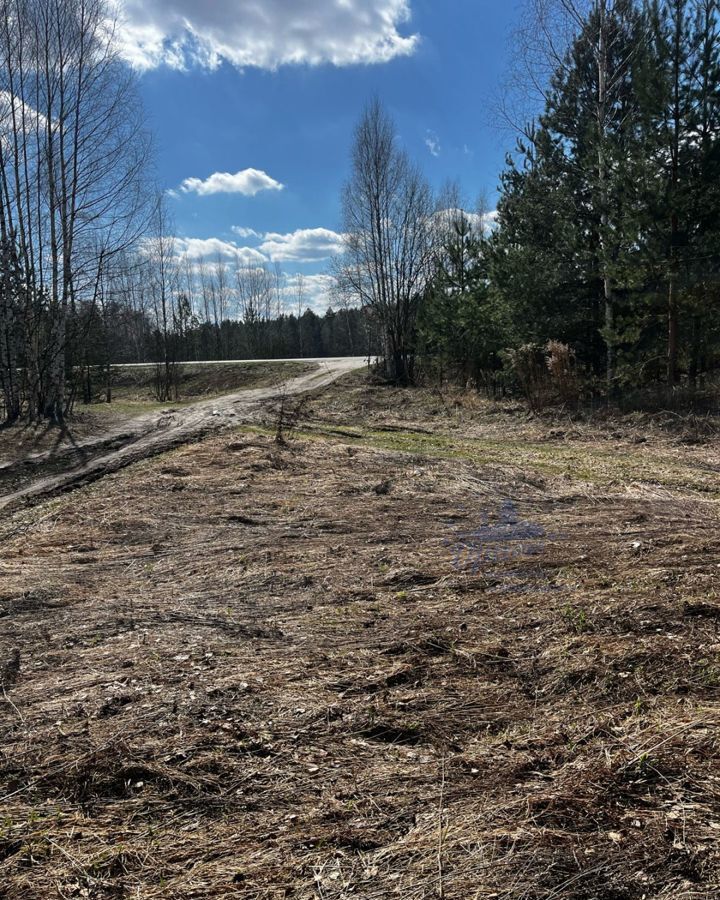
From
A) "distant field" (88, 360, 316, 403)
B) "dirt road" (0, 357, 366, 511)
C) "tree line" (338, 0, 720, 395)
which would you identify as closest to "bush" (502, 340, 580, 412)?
"tree line" (338, 0, 720, 395)

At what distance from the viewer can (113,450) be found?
1126cm

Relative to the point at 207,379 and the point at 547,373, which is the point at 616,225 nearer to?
the point at 547,373

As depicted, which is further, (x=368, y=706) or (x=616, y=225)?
(x=616, y=225)

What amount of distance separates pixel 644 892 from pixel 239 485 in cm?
652

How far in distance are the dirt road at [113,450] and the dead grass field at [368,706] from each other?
2664mm

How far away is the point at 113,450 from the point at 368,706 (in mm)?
9800

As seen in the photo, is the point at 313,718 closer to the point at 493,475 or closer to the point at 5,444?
the point at 493,475

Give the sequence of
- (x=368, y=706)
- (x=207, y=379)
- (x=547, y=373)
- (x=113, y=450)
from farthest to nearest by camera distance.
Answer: (x=207, y=379)
(x=547, y=373)
(x=113, y=450)
(x=368, y=706)

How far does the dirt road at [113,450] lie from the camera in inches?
337

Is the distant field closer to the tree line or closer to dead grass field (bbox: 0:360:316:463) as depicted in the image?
dead grass field (bbox: 0:360:316:463)

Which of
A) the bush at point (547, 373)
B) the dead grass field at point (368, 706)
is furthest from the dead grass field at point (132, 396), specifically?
the bush at point (547, 373)

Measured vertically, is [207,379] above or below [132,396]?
above

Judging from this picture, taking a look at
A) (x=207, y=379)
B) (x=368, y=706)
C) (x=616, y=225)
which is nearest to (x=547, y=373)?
(x=616, y=225)

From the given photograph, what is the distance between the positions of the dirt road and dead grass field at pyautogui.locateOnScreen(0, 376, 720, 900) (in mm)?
2664
